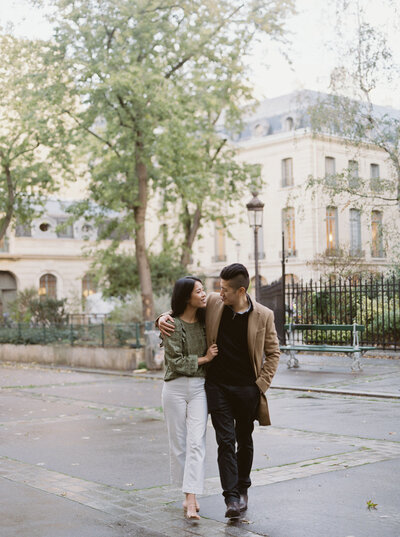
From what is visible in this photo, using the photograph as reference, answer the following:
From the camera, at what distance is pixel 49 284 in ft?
173

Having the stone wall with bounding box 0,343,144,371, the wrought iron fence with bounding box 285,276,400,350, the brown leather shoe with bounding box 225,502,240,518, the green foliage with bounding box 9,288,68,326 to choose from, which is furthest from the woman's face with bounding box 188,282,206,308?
the green foliage with bounding box 9,288,68,326

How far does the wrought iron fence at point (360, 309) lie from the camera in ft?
65.8

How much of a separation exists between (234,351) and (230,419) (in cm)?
49

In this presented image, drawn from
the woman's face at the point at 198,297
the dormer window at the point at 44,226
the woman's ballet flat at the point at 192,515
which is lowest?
the woman's ballet flat at the point at 192,515

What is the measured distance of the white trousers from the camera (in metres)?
5.66

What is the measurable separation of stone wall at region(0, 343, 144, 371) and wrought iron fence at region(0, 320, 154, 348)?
0.65ft

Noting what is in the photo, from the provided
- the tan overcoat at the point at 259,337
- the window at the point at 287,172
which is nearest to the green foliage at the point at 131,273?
the window at the point at 287,172

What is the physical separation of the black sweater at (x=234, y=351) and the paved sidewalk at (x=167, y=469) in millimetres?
1009

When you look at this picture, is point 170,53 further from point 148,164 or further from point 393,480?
point 393,480

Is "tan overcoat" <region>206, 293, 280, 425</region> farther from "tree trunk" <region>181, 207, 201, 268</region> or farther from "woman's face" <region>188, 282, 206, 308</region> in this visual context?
"tree trunk" <region>181, 207, 201, 268</region>

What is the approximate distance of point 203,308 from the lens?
19.2 ft

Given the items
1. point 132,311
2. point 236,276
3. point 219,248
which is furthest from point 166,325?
point 219,248

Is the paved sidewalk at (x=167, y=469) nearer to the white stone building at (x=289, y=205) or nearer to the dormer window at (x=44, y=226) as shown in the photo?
the white stone building at (x=289, y=205)

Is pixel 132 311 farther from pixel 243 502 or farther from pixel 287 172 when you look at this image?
pixel 287 172
